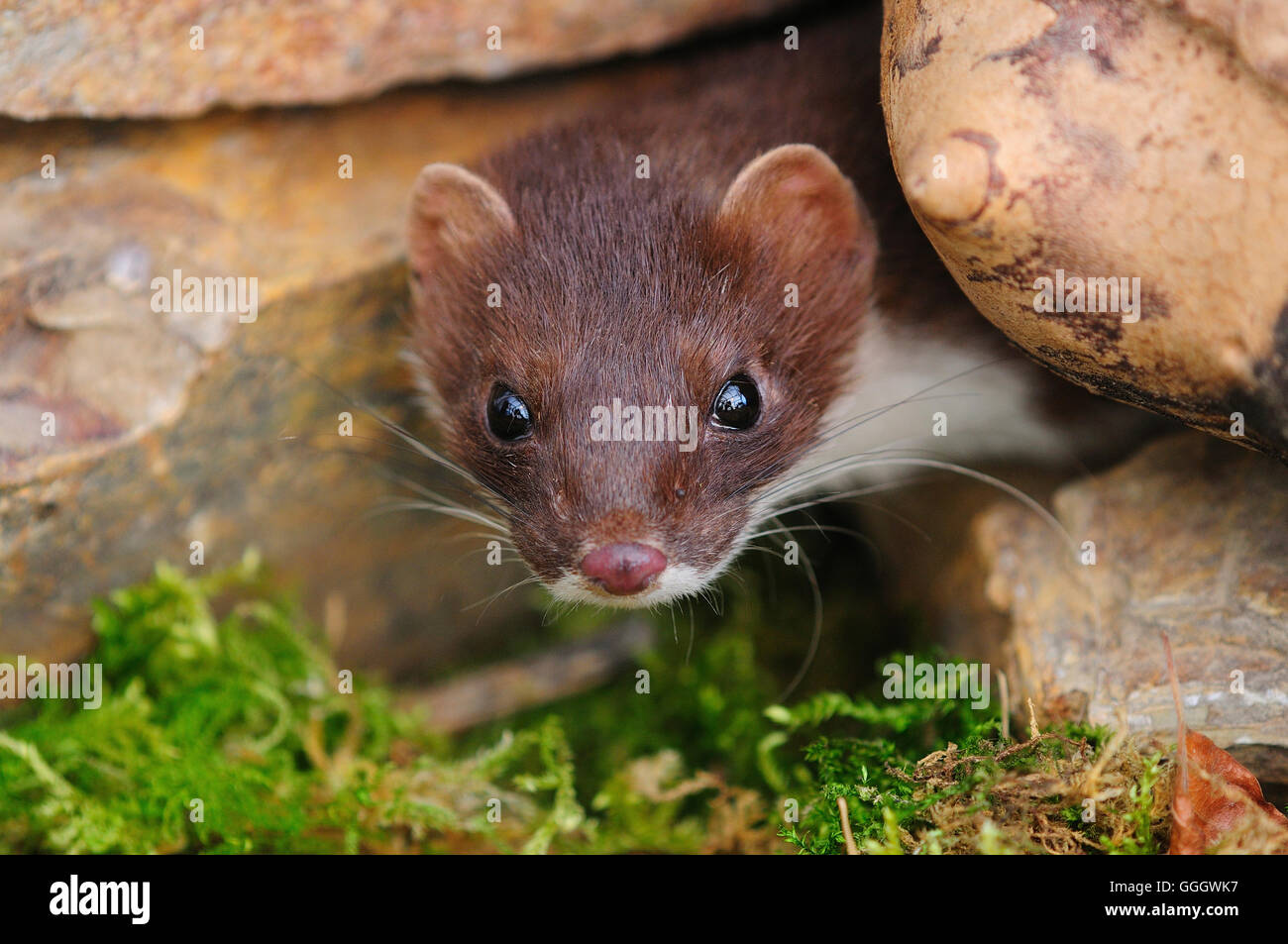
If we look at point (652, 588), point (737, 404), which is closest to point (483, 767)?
point (652, 588)

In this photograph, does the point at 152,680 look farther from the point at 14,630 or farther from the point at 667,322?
the point at 667,322

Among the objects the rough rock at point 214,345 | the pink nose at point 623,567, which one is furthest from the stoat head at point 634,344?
the rough rock at point 214,345

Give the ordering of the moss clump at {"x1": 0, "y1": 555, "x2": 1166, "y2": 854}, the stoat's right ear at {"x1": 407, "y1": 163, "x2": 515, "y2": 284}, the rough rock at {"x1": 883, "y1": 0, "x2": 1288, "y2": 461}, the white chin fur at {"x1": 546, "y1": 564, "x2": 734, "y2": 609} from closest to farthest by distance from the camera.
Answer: the rough rock at {"x1": 883, "y1": 0, "x2": 1288, "y2": 461}
the moss clump at {"x1": 0, "y1": 555, "x2": 1166, "y2": 854}
the white chin fur at {"x1": 546, "y1": 564, "x2": 734, "y2": 609}
the stoat's right ear at {"x1": 407, "y1": 163, "x2": 515, "y2": 284}

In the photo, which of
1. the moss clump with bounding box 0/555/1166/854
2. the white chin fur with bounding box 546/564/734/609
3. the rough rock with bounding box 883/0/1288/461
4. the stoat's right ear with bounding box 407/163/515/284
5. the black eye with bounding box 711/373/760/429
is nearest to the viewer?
the rough rock with bounding box 883/0/1288/461

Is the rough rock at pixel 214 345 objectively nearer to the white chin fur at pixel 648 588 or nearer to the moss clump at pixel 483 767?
the moss clump at pixel 483 767

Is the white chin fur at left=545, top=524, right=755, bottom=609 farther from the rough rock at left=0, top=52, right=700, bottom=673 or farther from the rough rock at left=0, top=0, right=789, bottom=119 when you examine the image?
the rough rock at left=0, top=0, right=789, bottom=119

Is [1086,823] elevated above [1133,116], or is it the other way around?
[1133,116]

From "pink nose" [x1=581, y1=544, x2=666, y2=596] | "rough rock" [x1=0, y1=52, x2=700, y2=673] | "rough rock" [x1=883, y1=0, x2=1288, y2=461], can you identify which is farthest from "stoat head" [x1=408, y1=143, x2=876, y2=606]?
"rough rock" [x1=883, y1=0, x2=1288, y2=461]

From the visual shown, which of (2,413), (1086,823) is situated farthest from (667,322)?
(2,413)
